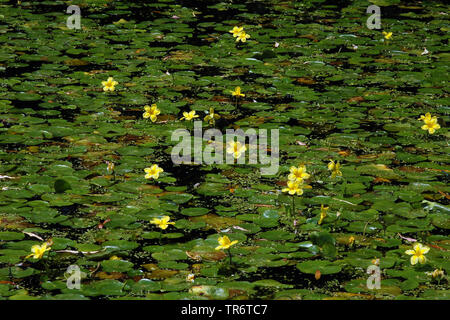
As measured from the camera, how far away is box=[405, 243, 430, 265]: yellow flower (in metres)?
2.45

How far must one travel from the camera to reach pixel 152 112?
364 cm

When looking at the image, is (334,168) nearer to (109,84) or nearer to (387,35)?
(109,84)

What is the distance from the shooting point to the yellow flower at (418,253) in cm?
245

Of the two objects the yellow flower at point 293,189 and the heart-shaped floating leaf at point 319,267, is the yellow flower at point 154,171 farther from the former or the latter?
the heart-shaped floating leaf at point 319,267

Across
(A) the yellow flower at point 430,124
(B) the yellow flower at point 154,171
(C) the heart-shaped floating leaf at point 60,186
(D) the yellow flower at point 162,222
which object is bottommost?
(D) the yellow flower at point 162,222

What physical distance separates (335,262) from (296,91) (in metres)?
1.75

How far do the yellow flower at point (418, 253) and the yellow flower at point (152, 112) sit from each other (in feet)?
5.18

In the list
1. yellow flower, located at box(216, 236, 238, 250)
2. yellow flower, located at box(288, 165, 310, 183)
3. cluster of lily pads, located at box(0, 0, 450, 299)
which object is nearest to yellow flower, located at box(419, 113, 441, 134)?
cluster of lily pads, located at box(0, 0, 450, 299)

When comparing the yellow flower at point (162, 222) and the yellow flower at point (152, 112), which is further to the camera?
the yellow flower at point (152, 112)

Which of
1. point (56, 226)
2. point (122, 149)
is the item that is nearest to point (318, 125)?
point (122, 149)

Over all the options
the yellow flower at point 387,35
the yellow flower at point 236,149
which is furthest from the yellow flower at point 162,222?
the yellow flower at point 387,35

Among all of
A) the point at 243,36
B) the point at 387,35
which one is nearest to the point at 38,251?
the point at 243,36

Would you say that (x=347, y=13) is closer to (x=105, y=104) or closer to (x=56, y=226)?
(x=105, y=104)

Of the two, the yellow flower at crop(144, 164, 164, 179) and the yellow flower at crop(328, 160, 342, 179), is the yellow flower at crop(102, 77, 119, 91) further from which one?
the yellow flower at crop(328, 160, 342, 179)
